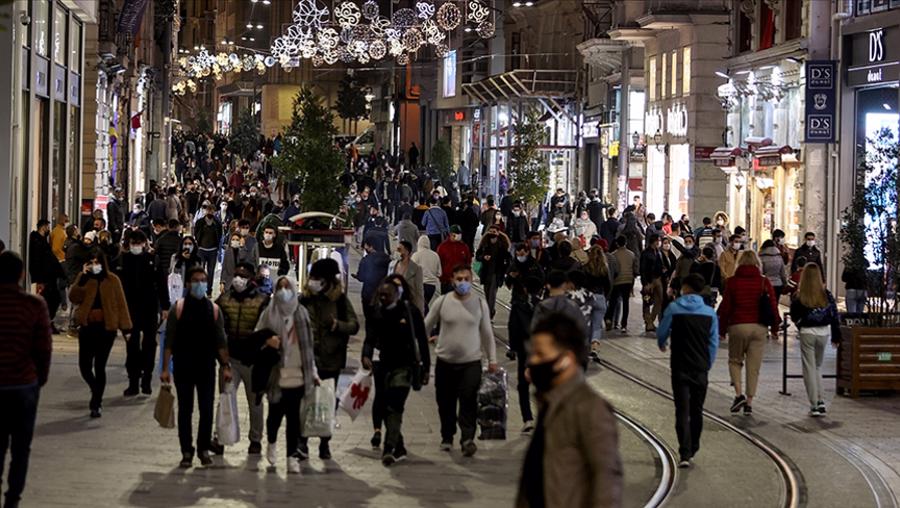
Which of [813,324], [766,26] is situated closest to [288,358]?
[813,324]

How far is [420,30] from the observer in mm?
44281

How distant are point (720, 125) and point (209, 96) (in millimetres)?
120008

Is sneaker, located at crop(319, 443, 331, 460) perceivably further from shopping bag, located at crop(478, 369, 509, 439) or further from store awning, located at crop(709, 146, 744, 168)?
store awning, located at crop(709, 146, 744, 168)

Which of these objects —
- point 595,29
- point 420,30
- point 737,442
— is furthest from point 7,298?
point 595,29

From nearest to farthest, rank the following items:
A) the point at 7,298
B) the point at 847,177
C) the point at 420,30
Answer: the point at 7,298 → the point at 847,177 → the point at 420,30

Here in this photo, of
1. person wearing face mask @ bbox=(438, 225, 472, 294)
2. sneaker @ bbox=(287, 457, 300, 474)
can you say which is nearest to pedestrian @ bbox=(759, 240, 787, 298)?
person wearing face mask @ bbox=(438, 225, 472, 294)

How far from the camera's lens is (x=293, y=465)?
1416 centimetres

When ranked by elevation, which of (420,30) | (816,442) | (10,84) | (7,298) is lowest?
(816,442)

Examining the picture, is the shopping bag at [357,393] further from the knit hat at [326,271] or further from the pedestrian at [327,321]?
the knit hat at [326,271]

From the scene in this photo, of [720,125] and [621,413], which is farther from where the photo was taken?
[720,125]

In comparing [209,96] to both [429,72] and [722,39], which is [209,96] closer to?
[429,72]

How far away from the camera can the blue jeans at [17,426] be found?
36.0ft

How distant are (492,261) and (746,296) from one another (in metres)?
10.1

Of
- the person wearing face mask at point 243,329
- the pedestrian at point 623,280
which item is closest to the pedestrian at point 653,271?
the pedestrian at point 623,280
